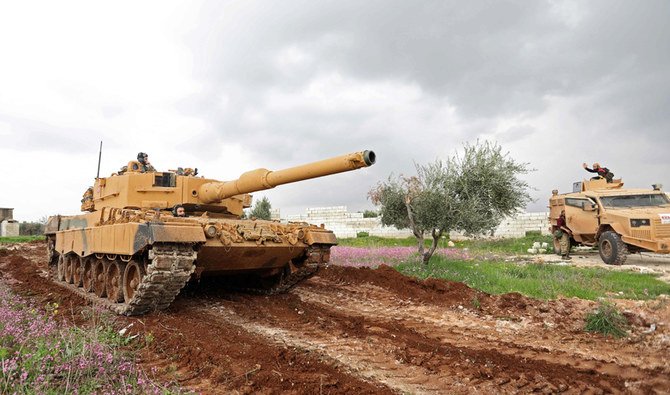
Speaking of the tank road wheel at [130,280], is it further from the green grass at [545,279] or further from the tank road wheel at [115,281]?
the green grass at [545,279]

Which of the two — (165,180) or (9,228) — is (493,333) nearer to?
(165,180)

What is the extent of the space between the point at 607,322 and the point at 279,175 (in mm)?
4993

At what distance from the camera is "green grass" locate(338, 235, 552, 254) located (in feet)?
60.0

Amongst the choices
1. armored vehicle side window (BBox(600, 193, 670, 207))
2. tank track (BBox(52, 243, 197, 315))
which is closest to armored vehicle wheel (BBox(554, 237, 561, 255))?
armored vehicle side window (BBox(600, 193, 670, 207))

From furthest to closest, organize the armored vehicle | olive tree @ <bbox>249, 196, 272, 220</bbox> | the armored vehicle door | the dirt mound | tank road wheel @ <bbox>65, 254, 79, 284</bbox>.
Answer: olive tree @ <bbox>249, 196, 272, 220</bbox>, the armored vehicle door, the armored vehicle, tank road wheel @ <bbox>65, 254, 79, 284</bbox>, the dirt mound

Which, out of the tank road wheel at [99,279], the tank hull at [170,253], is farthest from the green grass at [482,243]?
the tank road wheel at [99,279]

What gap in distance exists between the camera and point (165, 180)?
9.16 metres

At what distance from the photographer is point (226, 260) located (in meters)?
7.75

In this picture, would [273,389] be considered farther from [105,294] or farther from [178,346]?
[105,294]

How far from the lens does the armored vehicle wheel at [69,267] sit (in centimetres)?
1071

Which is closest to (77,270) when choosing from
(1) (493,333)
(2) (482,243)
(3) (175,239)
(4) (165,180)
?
(4) (165,180)

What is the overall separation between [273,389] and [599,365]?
327 centimetres

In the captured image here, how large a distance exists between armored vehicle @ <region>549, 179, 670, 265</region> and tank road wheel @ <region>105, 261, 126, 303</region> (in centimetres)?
1195

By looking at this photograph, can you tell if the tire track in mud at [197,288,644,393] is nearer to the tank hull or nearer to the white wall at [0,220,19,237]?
the tank hull
